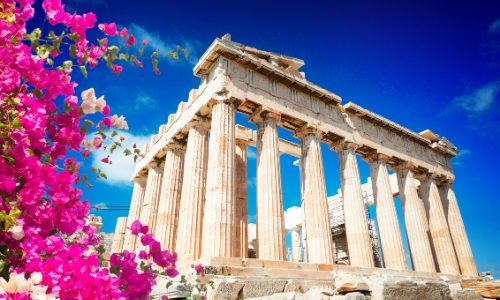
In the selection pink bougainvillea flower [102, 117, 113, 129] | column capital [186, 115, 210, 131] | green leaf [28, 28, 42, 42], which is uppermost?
column capital [186, 115, 210, 131]

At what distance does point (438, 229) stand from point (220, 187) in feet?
62.1

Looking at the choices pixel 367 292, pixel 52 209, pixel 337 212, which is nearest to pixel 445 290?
pixel 367 292

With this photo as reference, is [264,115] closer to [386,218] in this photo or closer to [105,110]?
[386,218]

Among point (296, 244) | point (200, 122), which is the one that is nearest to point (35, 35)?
point (200, 122)

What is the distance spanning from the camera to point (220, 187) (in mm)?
14648

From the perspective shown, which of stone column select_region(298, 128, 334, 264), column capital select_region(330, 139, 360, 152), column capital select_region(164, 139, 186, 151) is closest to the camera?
stone column select_region(298, 128, 334, 264)

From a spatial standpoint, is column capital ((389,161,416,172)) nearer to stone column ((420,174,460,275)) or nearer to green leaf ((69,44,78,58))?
stone column ((420,174,460,275))

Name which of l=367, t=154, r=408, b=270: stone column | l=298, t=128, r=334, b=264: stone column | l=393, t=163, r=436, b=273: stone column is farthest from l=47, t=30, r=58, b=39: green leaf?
l=393, t=163, r=436, b=273: stone column

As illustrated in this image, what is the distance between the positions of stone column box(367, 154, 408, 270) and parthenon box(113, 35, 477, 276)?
6cm

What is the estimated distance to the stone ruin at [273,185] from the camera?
46.5 ft

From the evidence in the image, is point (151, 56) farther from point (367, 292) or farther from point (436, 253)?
point (436, 253)

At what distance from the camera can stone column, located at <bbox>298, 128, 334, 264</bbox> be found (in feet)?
55.1

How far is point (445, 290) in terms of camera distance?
7.84 meters

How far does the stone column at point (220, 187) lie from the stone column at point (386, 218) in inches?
450
